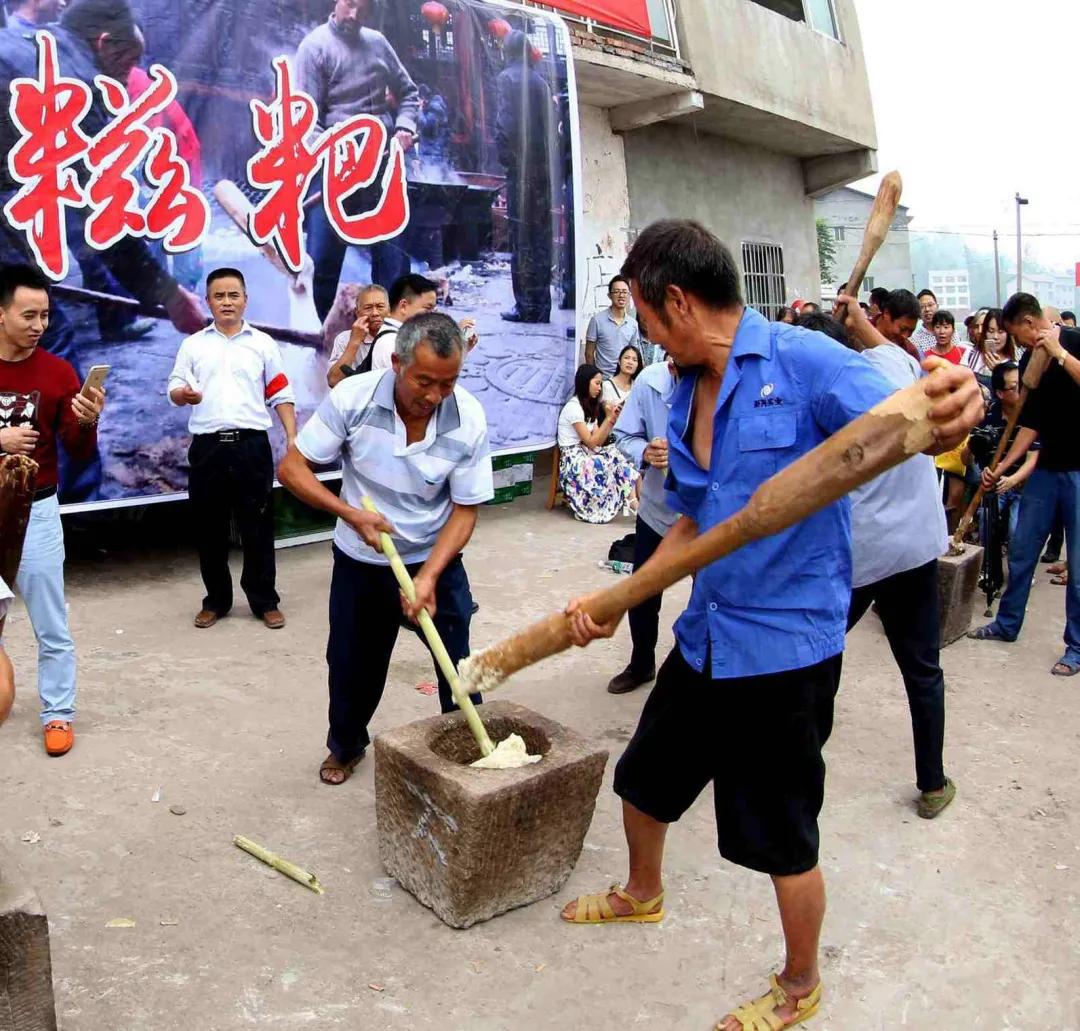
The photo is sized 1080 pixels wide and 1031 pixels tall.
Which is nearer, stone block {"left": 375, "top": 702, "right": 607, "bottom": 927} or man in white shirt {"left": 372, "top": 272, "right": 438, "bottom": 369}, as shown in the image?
stone block {"left": 375, "top": 702, "right": 607, "bottom": 927}

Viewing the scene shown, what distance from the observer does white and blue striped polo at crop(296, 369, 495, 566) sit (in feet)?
11.1

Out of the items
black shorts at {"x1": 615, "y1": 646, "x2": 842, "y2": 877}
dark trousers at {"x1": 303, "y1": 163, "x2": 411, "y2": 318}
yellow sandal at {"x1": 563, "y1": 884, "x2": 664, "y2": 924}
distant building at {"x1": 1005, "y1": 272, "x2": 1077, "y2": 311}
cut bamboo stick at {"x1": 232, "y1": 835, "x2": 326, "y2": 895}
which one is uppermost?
distant building at {"x1": 1005, "y1": 272, "x2": 1077, "y2": 311}

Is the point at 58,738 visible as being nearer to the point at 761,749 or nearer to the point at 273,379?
the point at 273,379

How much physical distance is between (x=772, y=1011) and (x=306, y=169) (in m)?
5.52

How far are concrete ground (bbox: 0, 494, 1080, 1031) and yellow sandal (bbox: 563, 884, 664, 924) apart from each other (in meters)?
0.03

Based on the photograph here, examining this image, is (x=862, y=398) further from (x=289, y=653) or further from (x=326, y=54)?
(x=326, y=54)

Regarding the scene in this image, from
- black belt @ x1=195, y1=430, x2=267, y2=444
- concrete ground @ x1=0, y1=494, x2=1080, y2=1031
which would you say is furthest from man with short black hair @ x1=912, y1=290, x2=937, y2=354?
black belt @ x1=195, y1=430, x2=267, y2=444

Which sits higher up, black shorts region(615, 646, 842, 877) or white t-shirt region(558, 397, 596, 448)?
white t-shirt region(558, 397, 596, 448)

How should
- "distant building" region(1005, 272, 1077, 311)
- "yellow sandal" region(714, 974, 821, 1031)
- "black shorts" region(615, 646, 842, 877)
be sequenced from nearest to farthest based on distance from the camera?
"black shorts" region(615, 646, 842, 877), "yellow sandal" region(714, 974, 821, 1031), "distant building" region(1005, 272, 1077, 311)

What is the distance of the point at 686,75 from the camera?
10.0 meters

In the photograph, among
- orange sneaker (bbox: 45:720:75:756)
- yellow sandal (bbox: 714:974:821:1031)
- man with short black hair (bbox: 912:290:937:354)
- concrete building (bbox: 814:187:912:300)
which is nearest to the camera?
yellow sandal (bbox: 714:974:821:1031)

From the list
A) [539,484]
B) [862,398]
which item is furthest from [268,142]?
[862,398]

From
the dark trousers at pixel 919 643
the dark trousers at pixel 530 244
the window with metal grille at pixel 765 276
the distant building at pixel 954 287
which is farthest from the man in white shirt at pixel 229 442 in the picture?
the distant building at pixel 954 287

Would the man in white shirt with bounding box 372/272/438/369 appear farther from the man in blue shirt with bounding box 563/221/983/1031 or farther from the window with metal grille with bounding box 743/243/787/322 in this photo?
the window with metal grille with bounding box 743/243/787/322
